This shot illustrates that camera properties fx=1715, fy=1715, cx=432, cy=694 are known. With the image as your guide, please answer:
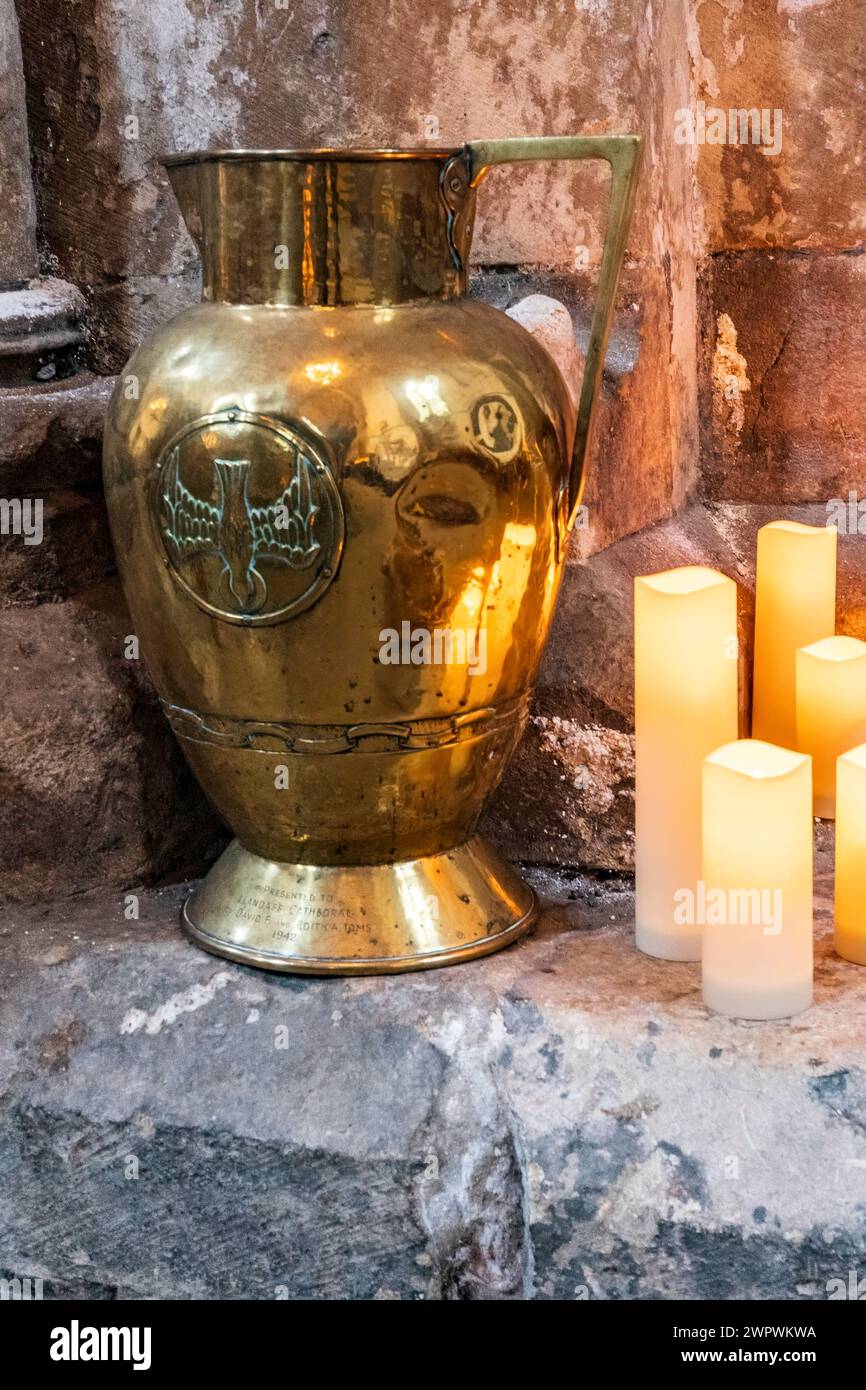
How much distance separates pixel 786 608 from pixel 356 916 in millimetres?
667

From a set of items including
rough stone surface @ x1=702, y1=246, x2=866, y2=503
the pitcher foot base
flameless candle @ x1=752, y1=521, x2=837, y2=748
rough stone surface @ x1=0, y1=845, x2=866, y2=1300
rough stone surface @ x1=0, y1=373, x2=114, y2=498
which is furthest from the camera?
rough stone surface @ x1=702, y1=246, x2=866, y2=503

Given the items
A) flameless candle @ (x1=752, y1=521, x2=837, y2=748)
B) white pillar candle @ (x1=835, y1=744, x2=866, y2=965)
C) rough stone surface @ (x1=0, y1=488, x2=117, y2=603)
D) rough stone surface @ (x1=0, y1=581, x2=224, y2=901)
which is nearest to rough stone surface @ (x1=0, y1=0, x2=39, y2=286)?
rough stone surface @ (x1=0, y1=488, x2=117, y2=603)

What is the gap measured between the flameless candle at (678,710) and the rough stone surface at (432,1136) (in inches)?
4.2

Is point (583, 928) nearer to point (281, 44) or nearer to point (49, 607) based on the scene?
point (49, 607)

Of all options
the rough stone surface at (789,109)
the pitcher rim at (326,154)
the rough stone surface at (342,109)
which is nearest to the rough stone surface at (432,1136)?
the rough stone surface at (342,109)

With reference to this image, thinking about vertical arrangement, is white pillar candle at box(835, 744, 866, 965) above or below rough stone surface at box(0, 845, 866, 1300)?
above

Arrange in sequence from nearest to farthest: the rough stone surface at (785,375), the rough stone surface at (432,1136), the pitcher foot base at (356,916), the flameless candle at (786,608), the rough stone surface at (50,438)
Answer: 1. the rough stone surface at (432,1136)
2. the pitcher foot base at (356,916)
3. the rough stone surface at (50,438)
4. the flameless candle at (786,608)
5. the rough stone surface at (785,375)

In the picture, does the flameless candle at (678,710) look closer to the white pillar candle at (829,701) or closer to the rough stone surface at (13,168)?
the white pillar candle at (829,701)

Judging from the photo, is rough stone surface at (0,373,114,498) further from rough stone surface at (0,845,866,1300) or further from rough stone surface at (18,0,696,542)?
rough stone surface at (0,845,866,1300)

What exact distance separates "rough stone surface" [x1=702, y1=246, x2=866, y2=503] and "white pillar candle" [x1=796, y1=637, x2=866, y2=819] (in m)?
0.33

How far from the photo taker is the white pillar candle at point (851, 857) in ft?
5.06

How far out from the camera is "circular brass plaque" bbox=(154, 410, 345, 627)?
1.42 m

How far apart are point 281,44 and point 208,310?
1.34 feet

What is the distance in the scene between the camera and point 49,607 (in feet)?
6.00
